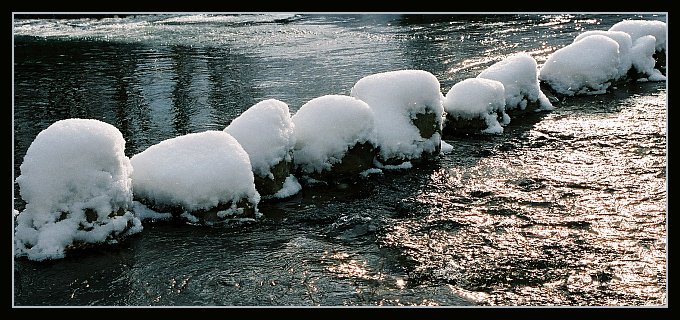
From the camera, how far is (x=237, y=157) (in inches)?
300

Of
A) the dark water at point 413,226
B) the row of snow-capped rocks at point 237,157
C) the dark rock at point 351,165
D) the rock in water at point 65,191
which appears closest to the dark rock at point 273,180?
the row of snow-capped rocks at point 237,157

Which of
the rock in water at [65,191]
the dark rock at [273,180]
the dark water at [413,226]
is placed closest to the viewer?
the dark water at [413,226]

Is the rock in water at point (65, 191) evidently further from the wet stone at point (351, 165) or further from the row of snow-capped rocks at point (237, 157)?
the wet stone at point (351, 165)

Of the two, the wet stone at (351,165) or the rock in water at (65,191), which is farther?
the wet stone at (351,165)

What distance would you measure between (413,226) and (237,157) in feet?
7.16

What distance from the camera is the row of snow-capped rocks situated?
6719 millimetres

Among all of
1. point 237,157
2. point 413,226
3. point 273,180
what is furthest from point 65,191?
point 413,226

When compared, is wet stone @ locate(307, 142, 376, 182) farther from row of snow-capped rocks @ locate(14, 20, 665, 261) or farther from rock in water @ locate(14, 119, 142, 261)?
rock in water @ locate(14, 119, 142, 261)

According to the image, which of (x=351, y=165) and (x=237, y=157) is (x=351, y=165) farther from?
(x=237, y=157)

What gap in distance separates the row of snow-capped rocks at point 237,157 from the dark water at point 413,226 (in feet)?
0.78

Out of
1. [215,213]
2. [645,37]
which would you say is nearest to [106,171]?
[215,213]

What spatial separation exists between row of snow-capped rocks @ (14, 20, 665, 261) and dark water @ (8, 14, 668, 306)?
0.78 ft

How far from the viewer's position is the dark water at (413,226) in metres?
5.96

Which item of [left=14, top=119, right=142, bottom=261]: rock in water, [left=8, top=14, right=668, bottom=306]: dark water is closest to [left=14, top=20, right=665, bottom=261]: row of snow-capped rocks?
[left=14, top=119, right=142, bottom=261]: rock in water
